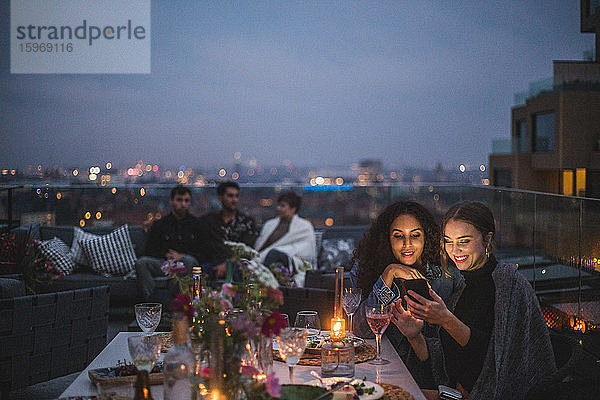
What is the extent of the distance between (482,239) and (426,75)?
708cm

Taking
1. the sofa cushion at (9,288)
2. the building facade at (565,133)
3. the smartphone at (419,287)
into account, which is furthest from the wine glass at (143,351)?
the building facade at (565,133)

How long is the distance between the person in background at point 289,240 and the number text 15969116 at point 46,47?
356 centimetres

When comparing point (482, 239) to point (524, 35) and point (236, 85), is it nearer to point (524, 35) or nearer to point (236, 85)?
point (236, 85)

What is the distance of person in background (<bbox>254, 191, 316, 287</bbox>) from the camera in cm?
564

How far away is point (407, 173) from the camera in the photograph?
27.0ft

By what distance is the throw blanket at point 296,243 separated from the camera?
5.70 meters

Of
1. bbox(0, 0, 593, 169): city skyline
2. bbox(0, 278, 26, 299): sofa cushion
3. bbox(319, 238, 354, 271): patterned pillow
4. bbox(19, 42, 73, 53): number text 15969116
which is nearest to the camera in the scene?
bbox(0, 278, 26, 299): sofa cushion

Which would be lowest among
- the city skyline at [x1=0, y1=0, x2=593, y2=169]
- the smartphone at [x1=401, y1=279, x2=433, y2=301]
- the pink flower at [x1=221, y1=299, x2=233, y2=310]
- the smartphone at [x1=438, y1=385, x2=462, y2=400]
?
the smartphone at [x1=438, y1=385, x2=462, y2=400]

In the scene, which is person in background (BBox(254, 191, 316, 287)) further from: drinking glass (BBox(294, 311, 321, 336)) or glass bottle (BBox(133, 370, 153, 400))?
glass bottle (BBox(133, 370, 153, 400))

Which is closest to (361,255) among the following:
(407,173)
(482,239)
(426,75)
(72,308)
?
(482,239)

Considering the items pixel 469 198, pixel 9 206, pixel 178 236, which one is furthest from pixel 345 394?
pixel 469 198

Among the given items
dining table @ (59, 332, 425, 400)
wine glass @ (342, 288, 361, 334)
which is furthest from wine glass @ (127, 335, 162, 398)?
wine glass @ (342, 288, 361, 334)

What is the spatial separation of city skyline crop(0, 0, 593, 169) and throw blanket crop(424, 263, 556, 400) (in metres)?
6.50

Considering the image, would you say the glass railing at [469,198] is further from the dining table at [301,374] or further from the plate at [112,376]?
the plate at [112,376]
